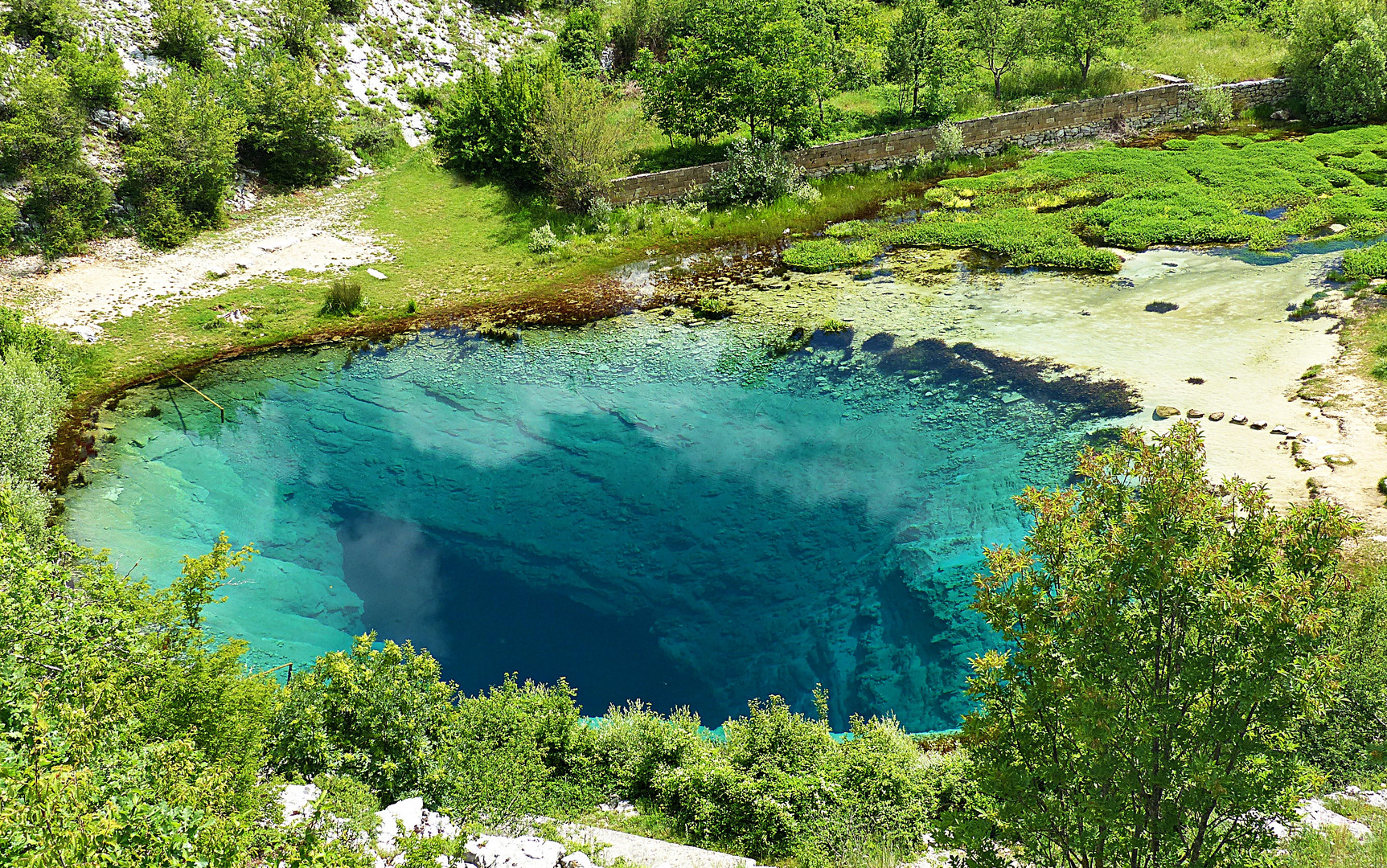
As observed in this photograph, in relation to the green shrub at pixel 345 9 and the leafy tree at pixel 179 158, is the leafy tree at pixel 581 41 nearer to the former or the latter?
the green shrub at pixel 345 9

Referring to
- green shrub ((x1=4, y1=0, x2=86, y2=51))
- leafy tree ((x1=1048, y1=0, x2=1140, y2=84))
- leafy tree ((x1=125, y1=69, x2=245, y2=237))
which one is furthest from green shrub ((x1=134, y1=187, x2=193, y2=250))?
leafy tree ((x1=1048, y1=0, x2=1140, y2=84))

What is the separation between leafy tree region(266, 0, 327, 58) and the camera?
3738 cm

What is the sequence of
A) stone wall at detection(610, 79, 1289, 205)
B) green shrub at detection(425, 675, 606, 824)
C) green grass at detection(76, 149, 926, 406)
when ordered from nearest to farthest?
green shrub at detection(425, 675, 606, 824), green grass at detection(76, 149, 926, 406), stone wall at detection(610, 79, 1289, 205)

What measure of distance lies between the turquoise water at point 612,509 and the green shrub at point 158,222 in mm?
8448

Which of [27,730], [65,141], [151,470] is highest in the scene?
[65,141]

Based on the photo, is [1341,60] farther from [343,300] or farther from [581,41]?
[343,300]

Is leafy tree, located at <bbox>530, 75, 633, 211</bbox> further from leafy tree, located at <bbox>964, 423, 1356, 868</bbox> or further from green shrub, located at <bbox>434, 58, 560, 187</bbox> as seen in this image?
leafy tree, located at <bbox>964, 423, 1356, 868</bbox>

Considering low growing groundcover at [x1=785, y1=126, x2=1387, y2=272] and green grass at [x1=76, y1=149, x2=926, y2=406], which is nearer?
green grass at [x1=76, y1=149, x2=926, y2=406]

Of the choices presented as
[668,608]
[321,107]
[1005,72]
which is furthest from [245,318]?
[1005,72]

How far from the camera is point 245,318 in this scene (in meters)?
26.4

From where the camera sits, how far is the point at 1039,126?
38.2 metres

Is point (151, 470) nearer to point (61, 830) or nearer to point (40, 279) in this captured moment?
point (40, 279)

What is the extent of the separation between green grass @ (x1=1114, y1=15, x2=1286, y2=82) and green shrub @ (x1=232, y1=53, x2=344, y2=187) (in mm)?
39274

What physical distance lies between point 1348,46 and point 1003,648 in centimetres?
3749
